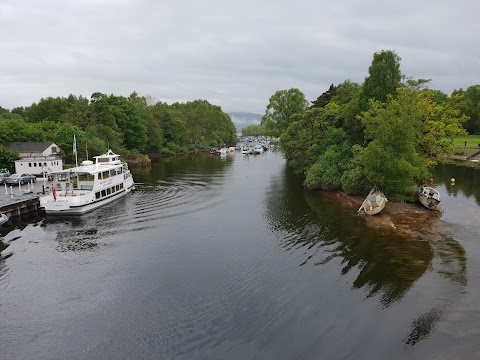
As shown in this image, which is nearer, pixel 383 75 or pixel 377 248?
pixel 377 248

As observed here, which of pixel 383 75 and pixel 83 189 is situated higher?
pixel 383 75

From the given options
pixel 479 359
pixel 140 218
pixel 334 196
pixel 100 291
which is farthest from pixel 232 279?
pixel 334 196

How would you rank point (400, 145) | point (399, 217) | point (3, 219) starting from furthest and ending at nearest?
1. point (400, 145)
2. point (399, 217)
3. point (3, 219)

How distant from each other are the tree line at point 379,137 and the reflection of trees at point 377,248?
4.84 meters

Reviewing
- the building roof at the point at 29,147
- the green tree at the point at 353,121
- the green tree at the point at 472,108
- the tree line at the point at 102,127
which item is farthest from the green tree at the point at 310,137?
the green tree at the point at 472,108

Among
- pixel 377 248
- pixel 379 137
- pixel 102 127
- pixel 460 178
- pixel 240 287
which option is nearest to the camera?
pixel 240 287

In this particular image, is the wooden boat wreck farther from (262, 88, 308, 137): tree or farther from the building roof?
(262, 88, 308, 137): tree

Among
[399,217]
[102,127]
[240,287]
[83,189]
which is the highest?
[102,127]

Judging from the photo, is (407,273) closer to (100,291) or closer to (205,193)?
(100,291)

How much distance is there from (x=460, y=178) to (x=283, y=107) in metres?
55.1

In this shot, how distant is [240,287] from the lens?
2361 cm

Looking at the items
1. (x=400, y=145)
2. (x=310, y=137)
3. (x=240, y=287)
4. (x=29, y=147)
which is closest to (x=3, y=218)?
(x=240, y=287)

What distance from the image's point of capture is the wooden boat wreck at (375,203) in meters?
39.1

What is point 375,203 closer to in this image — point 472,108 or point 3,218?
point 3,218
